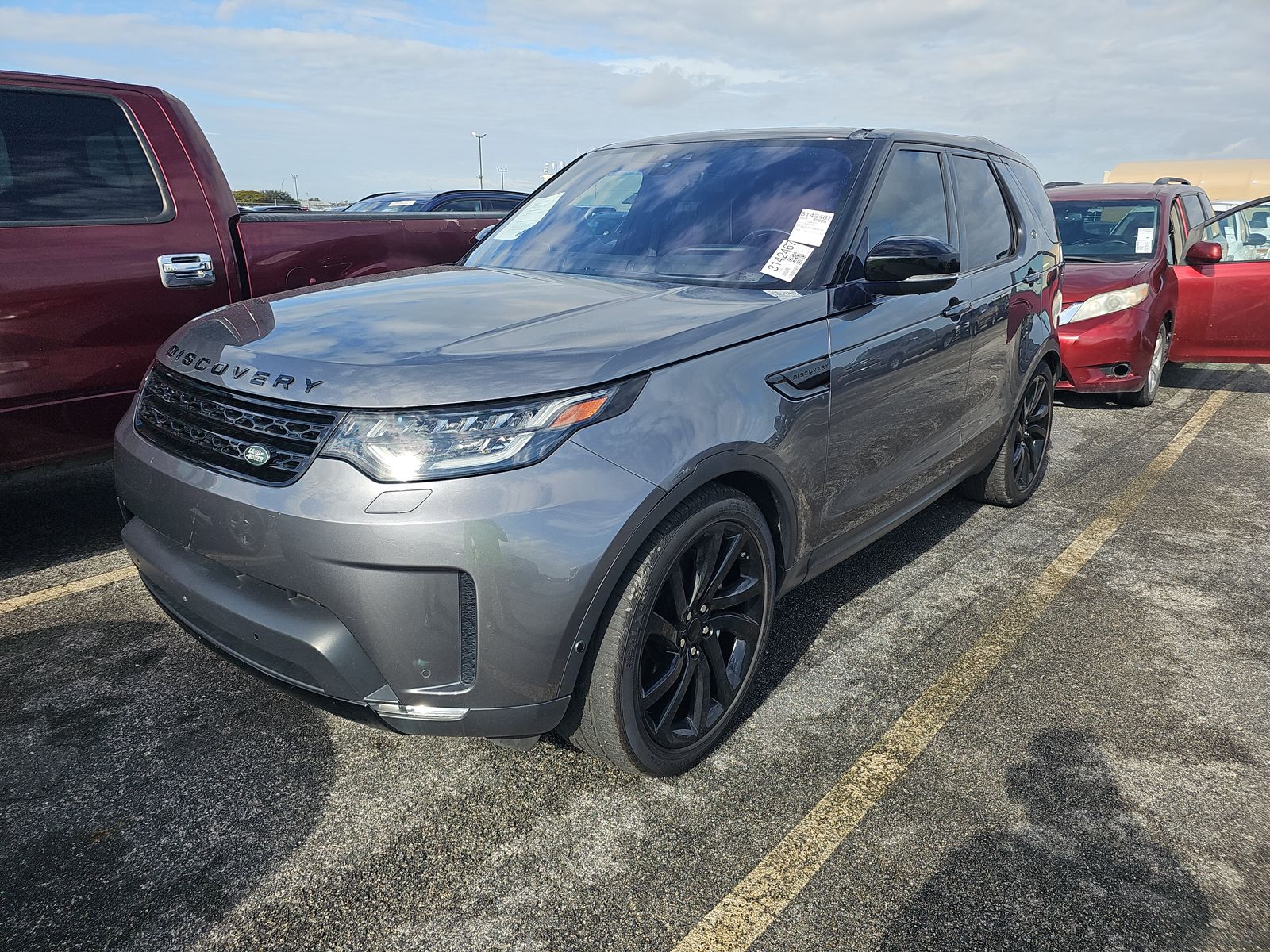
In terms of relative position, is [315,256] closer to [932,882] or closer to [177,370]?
[177,370]

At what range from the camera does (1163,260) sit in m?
7.71

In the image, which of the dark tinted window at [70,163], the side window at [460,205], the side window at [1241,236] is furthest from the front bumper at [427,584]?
the side window at [460,205]

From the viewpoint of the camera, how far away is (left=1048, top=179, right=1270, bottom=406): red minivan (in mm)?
7172

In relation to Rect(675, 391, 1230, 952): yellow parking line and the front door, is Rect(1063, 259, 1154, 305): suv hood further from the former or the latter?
the front door

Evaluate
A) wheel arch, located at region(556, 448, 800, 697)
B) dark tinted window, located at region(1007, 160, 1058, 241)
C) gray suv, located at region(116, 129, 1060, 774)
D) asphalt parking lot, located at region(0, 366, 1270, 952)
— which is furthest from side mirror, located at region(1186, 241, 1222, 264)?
wheel arch, located at region(556, 448, 800, 697)

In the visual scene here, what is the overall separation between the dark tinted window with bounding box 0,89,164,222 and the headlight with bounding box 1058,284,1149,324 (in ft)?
20.9

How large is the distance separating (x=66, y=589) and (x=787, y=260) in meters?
3.11

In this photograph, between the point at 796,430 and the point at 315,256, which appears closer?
the point at 796,430

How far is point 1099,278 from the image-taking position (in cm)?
738

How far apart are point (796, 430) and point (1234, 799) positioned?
160cm

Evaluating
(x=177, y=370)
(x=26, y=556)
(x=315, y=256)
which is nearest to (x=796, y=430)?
(x=177, y=370)

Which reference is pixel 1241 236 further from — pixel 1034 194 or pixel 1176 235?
pixel 1034 194

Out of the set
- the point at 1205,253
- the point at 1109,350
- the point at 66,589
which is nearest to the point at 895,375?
the point at 66,589

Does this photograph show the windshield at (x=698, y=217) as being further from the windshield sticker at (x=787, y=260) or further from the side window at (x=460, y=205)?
the side window at (x=460, y=205)
